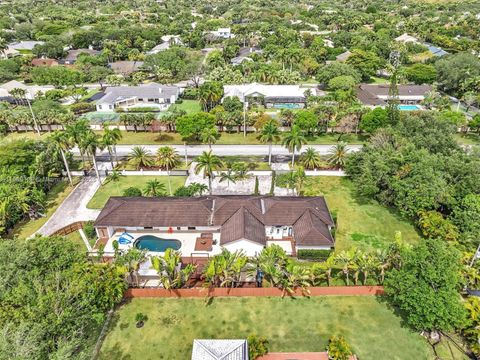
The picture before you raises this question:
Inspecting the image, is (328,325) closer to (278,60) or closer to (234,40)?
(278,60)

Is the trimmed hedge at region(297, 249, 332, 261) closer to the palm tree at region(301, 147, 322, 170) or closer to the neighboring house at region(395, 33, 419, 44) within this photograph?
the palm tree at region(301, 147, 322, 170)

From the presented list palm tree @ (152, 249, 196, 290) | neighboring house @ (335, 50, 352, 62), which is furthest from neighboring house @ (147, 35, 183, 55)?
palm tree @ (152, 249, 196, 290)

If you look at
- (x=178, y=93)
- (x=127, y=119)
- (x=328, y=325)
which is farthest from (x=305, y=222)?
(x=178, y=93)

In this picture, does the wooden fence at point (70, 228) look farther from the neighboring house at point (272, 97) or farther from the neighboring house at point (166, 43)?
the neighboring house at point (166, 43)

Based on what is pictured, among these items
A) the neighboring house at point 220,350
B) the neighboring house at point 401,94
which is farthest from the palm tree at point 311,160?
the neighboring house at point 401,94

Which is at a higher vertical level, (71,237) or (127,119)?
(127,119)

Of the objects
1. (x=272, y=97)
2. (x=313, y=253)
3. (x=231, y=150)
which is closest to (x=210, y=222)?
(x=313, y=253)
